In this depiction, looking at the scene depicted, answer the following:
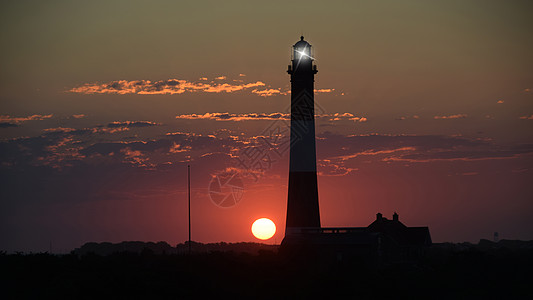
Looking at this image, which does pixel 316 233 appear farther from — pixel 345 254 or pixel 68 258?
pixel 68 258

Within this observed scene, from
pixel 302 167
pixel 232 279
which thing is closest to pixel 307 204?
pixel 302 167

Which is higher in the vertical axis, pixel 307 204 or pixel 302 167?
pixel 302 167

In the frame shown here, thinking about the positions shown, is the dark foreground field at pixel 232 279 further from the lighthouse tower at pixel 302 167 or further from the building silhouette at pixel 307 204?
the lighthouse tower at pixel 302 167

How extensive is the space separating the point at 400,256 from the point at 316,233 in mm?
10630

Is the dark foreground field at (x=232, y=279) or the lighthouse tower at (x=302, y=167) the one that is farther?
the lighthouse tower at (x=302, y=167)

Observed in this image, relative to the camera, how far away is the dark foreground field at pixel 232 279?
49.1 metres

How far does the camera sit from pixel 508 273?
73688mm

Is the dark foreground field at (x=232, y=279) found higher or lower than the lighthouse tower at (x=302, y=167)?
lower

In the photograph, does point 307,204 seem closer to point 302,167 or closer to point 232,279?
point 302,167

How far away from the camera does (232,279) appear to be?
57.1 m

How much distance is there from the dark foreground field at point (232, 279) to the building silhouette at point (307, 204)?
52.3 inches

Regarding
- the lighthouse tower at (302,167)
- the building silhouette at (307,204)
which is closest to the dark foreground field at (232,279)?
the building silhouette at (307,204)

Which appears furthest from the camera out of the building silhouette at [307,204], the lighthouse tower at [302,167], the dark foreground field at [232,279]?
the lighthouse tower at [302,167]

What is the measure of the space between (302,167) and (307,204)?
3251 mm
